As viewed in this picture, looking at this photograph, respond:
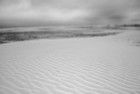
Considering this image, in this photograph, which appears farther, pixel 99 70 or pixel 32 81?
pixel 99 70

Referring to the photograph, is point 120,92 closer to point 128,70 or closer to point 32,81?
point 128,70

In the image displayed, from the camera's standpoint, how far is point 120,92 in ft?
10.1

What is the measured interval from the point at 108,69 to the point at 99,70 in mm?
425

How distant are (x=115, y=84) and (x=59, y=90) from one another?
1787mm

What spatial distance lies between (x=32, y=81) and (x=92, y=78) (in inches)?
81.1

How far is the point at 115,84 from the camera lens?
3459mm

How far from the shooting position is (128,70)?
180 inches

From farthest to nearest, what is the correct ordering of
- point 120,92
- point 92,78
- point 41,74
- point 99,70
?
point 99,70 < point 41,74 < point 92,78 < point 120,92

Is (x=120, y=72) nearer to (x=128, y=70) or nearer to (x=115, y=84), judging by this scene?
(x=128, y=70)

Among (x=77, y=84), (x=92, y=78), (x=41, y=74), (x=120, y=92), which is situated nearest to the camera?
(x=120, y=92)

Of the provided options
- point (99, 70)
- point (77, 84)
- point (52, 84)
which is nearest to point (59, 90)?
point (52, 84)

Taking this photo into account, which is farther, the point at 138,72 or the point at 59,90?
the point at 138,72

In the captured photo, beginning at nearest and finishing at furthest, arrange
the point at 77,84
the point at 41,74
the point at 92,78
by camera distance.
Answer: the point at 77,84 → the point at 92,78 → the point at 41,74

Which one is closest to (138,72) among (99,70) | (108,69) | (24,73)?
(108,69)
